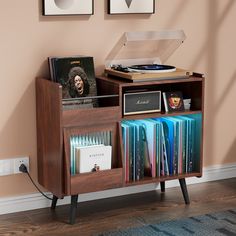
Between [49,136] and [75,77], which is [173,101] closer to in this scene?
[75,77]

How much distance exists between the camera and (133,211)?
3.25 meters

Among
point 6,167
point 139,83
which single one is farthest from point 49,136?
point 139,83

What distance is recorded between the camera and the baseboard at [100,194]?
3209 mm

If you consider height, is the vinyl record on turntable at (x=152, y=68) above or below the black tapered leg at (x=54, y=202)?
above

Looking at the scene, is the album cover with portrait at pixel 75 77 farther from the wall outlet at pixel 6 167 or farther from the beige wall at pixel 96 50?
the wall outlet at pixel 6 167

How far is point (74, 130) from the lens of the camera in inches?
116

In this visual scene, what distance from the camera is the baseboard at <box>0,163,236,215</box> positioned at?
3209mm

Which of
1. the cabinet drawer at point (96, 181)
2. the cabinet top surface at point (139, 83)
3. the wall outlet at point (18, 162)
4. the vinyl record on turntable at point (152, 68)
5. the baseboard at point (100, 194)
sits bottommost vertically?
the baseboard at point (100, 194)

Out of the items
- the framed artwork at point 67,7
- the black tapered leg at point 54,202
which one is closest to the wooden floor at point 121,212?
the black tapered leg at point 54,202

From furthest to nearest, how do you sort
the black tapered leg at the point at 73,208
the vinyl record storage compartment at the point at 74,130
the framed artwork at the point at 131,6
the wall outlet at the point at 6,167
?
the framed artwork at the point at 131,6, the wall outlet at the point at 6,167, the black tapered leg at the point at 73,208, the vinyl record storage compartment at the point at 74,130

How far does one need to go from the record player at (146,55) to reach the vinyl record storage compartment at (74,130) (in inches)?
1.8

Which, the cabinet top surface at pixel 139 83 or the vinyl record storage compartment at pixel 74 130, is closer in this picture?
the vinyl record storage compartment at pixel 74 130

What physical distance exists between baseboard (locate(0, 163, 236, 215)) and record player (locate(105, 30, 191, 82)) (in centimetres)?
69

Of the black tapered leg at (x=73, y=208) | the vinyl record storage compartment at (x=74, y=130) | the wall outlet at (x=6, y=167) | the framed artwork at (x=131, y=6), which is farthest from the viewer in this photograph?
the framed artwork at (x=131, y=6)
